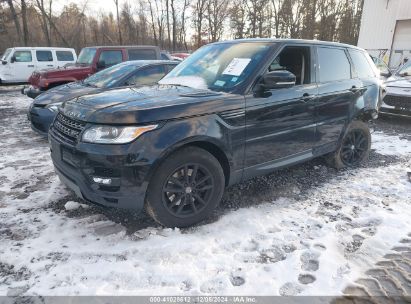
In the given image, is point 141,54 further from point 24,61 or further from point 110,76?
point 24,61

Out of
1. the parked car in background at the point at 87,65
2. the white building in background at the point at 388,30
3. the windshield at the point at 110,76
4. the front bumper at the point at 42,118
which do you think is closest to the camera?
the front bumper at the point at 42,118

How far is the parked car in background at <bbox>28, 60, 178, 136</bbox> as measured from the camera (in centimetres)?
601

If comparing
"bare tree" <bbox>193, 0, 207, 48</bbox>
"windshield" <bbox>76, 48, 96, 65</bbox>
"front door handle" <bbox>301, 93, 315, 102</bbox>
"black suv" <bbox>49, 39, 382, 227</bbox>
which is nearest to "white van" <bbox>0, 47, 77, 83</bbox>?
"windshield" <bbox>76, 48, 96, 65</bbox>

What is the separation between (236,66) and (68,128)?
6.17 feet

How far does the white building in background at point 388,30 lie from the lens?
827 inches

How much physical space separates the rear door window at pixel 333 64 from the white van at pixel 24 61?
14.7 metres

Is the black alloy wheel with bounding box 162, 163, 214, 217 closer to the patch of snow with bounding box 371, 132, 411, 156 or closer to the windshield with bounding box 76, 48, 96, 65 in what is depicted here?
the patch of snow with bounding box 371, 132, 411, 156

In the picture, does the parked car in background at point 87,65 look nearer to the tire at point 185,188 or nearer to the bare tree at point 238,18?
the tire at point 185,188

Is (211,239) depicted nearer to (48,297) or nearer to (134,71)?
(48,297)

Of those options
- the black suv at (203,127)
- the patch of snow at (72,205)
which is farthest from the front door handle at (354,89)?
the patch of snow at (72,205)

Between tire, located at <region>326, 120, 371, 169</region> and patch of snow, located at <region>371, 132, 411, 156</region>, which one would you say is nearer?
tire, located at <region>326, 120, 371, 169</region>

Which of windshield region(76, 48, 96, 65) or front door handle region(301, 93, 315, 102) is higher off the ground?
windshield region(76, 48, 96, 65)

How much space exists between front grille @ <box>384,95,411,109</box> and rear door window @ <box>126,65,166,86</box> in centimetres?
567

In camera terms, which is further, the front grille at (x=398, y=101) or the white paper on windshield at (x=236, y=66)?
the front grille at (x=398, y=101)
